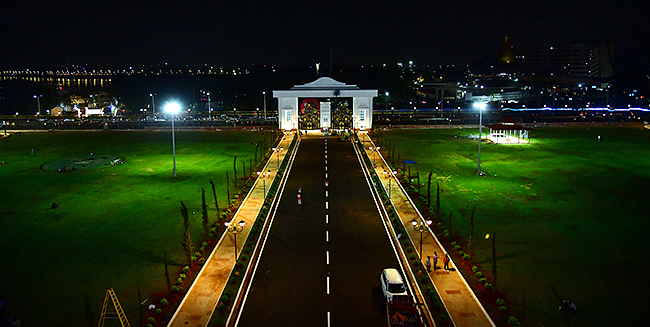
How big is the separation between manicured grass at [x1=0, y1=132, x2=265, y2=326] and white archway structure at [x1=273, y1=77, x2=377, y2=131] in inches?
630

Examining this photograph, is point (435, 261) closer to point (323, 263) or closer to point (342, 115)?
point (323, 263)

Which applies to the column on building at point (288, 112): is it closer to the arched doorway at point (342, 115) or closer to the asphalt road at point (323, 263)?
the arched doorway at point (342, 115)

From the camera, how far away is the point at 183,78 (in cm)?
15900

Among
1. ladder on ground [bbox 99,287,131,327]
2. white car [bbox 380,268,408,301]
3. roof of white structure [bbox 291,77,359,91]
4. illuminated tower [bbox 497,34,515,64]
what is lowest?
ladder on ground [bbox 99,287,131,327]

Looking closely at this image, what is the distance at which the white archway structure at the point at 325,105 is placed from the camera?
224 feet

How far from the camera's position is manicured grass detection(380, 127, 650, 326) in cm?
1780

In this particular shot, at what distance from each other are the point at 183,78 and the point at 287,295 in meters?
152

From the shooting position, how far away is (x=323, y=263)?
69.5 feet

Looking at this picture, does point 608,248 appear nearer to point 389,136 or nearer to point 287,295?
point 287,295

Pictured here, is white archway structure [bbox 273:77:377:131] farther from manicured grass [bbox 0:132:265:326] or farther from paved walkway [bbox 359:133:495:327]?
paved walkway [bbox 359:133:495:327]

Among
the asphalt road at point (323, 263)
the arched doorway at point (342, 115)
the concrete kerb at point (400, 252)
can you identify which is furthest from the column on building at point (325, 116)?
the asphalt road at point (323, 263)

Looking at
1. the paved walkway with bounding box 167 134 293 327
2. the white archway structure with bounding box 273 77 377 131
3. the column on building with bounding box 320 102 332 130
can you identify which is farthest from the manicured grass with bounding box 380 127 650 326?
the column on building with bounding box 320 102 332 130

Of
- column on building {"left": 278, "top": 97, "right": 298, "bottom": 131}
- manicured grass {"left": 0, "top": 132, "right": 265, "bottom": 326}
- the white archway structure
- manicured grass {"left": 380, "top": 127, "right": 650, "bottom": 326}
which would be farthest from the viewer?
column on building {"left": 278, "top": 97, "right": 298, "bottom": 131}

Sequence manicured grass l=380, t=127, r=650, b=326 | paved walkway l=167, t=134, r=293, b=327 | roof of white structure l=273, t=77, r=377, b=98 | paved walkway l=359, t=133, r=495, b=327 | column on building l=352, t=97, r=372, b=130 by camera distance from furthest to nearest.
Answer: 1. column on building l=352, t=97, r=372, b=130
2. roof of white structure l=273, t=77, r=377, b=98
3. manicured grass l=380, t=127, r=650, b=326
4. paved walkway l=167, t=134, r=293, b=327
5. paved walkway l=359, t=133, r=495, b=327
